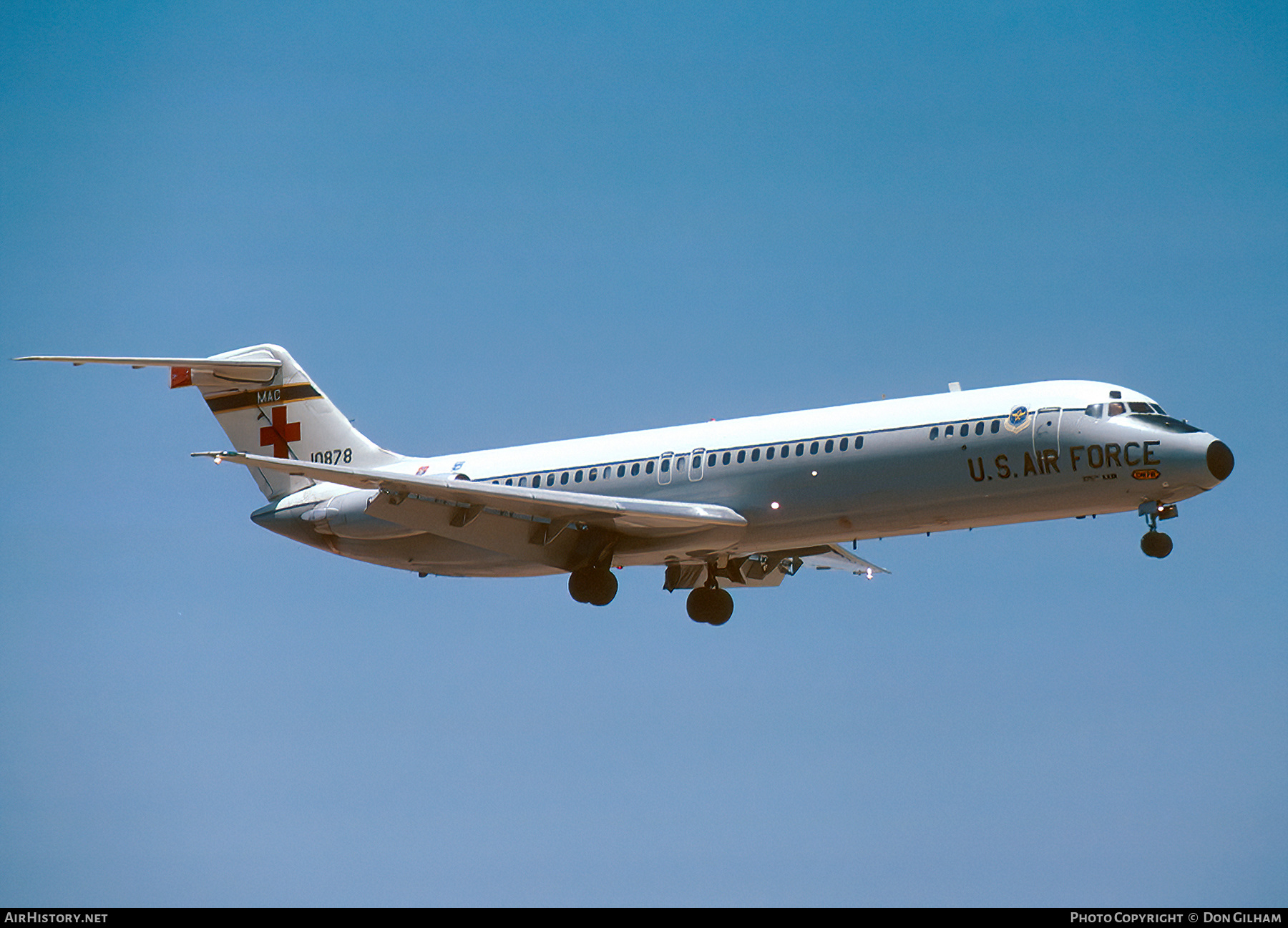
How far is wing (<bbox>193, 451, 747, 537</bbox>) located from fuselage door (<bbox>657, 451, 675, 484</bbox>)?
0.43 metres

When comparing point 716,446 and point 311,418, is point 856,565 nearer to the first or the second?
point 716,446

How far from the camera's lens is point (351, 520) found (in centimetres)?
3250

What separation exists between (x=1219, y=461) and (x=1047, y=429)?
2.90 m

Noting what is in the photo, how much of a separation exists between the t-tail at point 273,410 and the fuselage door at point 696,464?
852cm

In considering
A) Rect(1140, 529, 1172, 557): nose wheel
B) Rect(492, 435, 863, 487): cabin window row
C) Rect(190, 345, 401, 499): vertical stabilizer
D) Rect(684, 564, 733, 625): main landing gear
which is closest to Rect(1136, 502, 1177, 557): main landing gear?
Rect(1140, 529, 1172, 557): nose wheel

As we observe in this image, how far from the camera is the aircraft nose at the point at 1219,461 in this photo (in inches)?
1033

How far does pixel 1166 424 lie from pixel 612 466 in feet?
Result: 34.6

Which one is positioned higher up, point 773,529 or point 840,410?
point 840,410

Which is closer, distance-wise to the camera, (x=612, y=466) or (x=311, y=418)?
(x=612, y=466)

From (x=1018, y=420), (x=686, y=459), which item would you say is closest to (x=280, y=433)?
(x=686, y=459)

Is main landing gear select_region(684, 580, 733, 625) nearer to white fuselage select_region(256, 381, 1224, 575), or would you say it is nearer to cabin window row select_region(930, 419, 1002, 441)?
white fuselage select_region(256, 381, 1224, 575)
